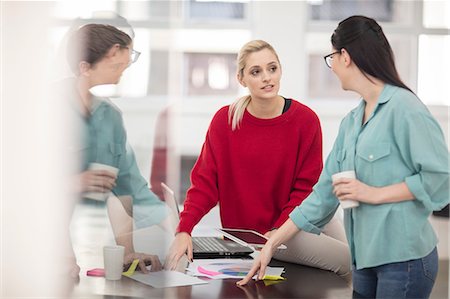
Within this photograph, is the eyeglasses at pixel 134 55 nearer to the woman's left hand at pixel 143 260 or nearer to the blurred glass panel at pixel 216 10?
the woman's left hand at pixel 143 260

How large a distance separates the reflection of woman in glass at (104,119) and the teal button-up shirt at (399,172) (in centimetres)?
76

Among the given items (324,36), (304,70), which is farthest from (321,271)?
(324,36)

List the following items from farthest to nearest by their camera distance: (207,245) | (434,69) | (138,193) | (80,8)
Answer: (434,69) < (207,245) < (138,193) < (80,8)

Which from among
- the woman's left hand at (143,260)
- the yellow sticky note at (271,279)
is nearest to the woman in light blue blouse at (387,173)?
the yellow sticky note at (271,279)

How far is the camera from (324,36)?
4.71 m

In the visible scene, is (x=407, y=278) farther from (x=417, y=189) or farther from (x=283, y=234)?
(x=283, y=234)

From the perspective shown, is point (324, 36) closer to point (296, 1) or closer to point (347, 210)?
point (296, 1)

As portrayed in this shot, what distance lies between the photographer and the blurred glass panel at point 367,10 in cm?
486

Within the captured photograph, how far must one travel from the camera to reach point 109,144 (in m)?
0.92

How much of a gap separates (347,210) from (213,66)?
3.58 m

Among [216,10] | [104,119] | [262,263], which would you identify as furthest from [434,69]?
[104,119]

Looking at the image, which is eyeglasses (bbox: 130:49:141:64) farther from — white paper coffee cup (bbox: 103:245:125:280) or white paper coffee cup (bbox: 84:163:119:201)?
white paper coffee cup (bbox: 103:245:125:280)

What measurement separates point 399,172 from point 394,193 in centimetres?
5

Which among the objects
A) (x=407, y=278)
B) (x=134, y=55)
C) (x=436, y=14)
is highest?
(x=436, y=14)
